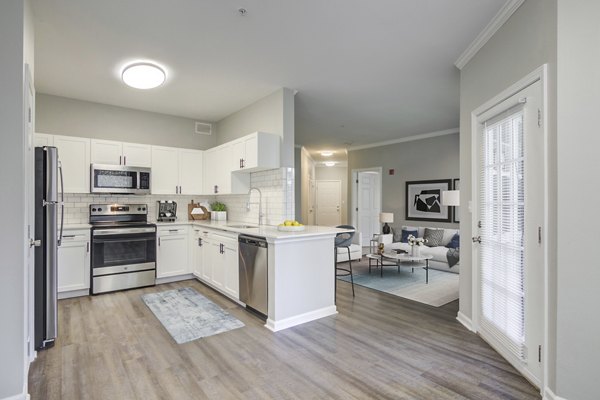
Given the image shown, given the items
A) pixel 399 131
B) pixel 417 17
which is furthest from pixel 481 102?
pixel 399 131

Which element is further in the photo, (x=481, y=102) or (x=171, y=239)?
(x=171, y=239)

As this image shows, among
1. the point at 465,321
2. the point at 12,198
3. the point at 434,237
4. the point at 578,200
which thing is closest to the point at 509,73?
the point at 578,200

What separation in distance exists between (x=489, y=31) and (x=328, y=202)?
9036 mm

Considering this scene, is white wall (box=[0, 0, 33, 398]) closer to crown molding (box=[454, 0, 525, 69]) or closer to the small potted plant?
crown molding (box=[454, 0, 525, 69])

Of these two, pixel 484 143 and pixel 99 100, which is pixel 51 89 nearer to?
pixel 99 100

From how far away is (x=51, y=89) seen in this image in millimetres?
4355

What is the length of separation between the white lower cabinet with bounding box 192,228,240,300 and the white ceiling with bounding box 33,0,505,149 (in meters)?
1.95

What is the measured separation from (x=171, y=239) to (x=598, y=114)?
4.88 metres

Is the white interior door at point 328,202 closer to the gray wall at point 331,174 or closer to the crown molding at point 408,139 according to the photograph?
the gray wall at point 331,174

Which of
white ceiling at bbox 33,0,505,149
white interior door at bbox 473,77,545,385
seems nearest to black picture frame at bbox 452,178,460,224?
white ceiling at bbox 33,0,505,149

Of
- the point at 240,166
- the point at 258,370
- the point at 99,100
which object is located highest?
the point at 99,100

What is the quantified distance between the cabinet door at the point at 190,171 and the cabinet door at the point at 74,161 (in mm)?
1294

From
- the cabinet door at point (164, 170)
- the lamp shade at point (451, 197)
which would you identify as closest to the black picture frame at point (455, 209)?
the lamp shade at point (451, 197)

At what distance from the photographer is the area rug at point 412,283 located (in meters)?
4.35
